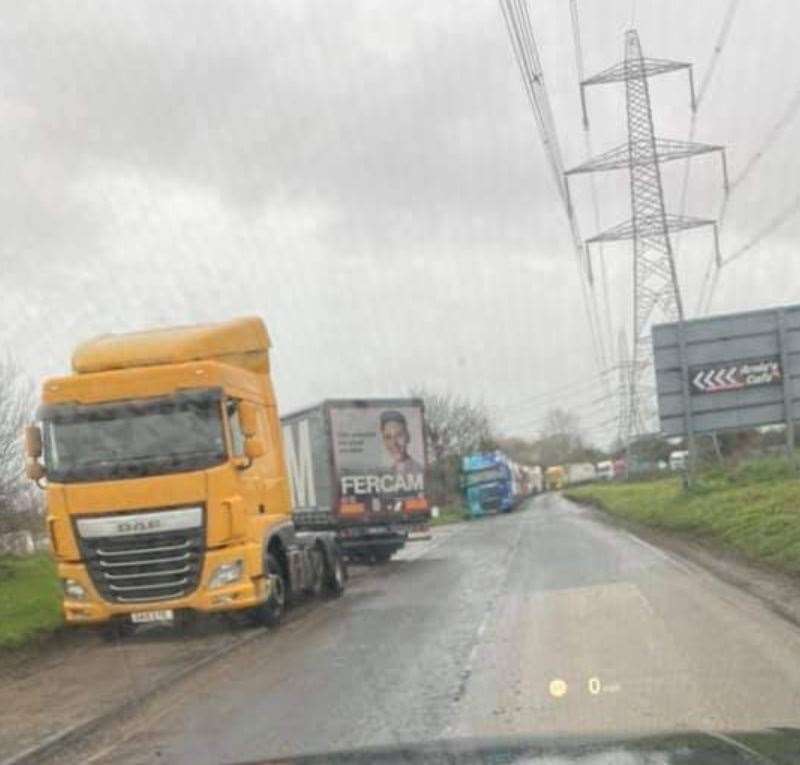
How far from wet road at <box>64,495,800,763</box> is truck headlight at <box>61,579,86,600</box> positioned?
2180 mm

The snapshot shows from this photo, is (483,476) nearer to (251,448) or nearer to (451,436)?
(451,436)

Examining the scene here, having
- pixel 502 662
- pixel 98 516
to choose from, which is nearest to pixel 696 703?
pixel 502 662

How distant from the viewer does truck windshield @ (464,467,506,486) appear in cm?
6725

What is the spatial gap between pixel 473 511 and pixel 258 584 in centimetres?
5287

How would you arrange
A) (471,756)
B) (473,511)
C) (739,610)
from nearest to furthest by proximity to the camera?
(471,756) → (739,610) → (473,511)

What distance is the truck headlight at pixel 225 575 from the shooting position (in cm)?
1415

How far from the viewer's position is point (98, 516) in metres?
14.1

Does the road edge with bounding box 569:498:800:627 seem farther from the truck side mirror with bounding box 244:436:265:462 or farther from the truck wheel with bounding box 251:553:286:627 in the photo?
the truck side mirror with bounding box 244:436:265:462

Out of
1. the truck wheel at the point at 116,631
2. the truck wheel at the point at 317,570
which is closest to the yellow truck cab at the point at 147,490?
the truck wheel at the point at 116,631

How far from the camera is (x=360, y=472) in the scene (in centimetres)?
2658

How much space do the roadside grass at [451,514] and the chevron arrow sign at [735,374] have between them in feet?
99.7

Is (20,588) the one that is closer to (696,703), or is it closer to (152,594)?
(152,594)

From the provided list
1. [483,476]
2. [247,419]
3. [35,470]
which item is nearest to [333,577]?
[247,419]

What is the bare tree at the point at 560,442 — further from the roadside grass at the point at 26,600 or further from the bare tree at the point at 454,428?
the roadside grass at the point at 26,600
